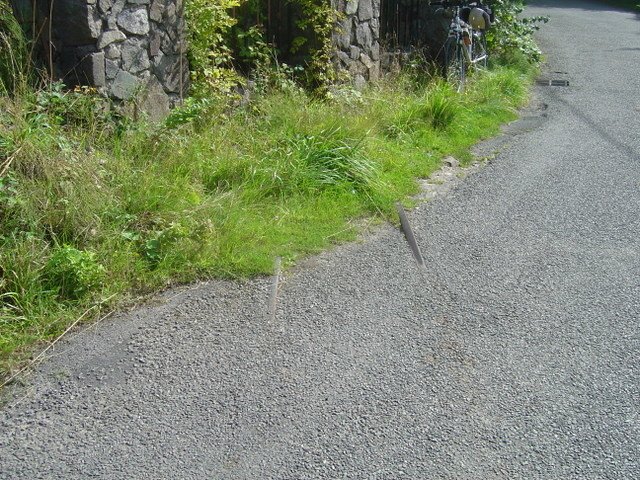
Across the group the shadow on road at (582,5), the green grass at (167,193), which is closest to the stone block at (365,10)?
the green grass at (167,193)

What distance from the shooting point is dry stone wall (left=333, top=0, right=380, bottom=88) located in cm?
937

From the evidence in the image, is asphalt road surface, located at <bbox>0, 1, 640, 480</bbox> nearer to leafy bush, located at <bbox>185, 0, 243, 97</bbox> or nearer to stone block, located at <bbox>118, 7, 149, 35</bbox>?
leafy bush, located at <bbox>185, 0, 243, 97</bbox>

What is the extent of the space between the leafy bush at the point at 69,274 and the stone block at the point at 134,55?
98.7 inches

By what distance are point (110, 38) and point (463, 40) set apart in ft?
17.9

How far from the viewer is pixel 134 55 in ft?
22.8

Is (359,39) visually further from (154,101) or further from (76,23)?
(76,23)

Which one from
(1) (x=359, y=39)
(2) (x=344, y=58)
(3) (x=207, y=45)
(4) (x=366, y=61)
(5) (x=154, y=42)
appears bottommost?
(4) (x=366, y=61)

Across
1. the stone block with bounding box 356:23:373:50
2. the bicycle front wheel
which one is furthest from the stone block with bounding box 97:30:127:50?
the bicycle front wheel

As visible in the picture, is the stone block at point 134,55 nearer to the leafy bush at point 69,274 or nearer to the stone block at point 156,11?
the stone block at point 156,11

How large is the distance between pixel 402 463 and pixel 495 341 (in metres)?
1.29

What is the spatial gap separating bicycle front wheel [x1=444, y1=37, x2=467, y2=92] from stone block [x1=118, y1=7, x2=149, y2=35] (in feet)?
15.4

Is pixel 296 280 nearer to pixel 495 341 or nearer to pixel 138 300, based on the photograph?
pixel 138 300

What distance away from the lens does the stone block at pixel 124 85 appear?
6766mm

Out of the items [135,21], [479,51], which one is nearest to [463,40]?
[479,51]
